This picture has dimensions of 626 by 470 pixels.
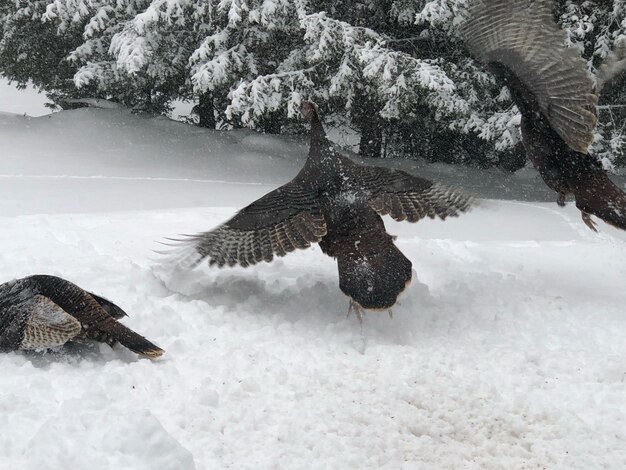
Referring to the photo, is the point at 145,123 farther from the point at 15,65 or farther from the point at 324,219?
the point at 324,219

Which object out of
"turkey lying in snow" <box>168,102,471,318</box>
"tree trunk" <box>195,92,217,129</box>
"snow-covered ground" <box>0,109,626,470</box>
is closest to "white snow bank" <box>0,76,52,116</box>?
"tree trunk" <box>195,92,217,129</box>

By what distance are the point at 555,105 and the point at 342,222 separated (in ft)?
5.78

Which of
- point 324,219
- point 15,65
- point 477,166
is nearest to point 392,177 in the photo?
point 324,219

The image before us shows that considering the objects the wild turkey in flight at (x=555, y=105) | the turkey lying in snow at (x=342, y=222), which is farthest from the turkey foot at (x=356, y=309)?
the wild turkey in flight at (x=555, y=105)

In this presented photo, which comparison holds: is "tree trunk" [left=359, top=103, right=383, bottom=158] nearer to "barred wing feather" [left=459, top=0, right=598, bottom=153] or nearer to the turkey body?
"barred wing feather" [left=459, top=0, right=598, bottom=153]

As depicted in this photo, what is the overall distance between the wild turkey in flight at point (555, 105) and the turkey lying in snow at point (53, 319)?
3.03m

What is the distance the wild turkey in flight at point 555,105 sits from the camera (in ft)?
14.7

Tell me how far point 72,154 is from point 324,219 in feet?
24.1

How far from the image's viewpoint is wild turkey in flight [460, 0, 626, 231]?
4.47 metres

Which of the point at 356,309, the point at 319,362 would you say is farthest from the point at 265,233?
the point at 319,362

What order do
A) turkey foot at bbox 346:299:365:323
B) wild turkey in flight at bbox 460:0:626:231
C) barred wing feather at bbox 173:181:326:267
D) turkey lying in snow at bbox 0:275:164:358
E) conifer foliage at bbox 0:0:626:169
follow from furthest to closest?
conifer foliage at bbox 0:0:626:169 < wild turkey in flight at bbox 460:0:626:231 < barred wing feather at bbox 173:181:326:267 < turkey foot at bbox 346:299:365:323 < turkey lying in snow at bbox 0:275:164:358

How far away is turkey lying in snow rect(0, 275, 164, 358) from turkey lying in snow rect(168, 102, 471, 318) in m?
0.91

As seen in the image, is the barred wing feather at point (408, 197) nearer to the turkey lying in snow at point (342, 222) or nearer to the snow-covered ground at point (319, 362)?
the turkey lying in snow at point (342, 222)

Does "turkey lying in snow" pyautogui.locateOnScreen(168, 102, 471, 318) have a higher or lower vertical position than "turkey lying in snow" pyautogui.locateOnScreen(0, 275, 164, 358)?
higher
